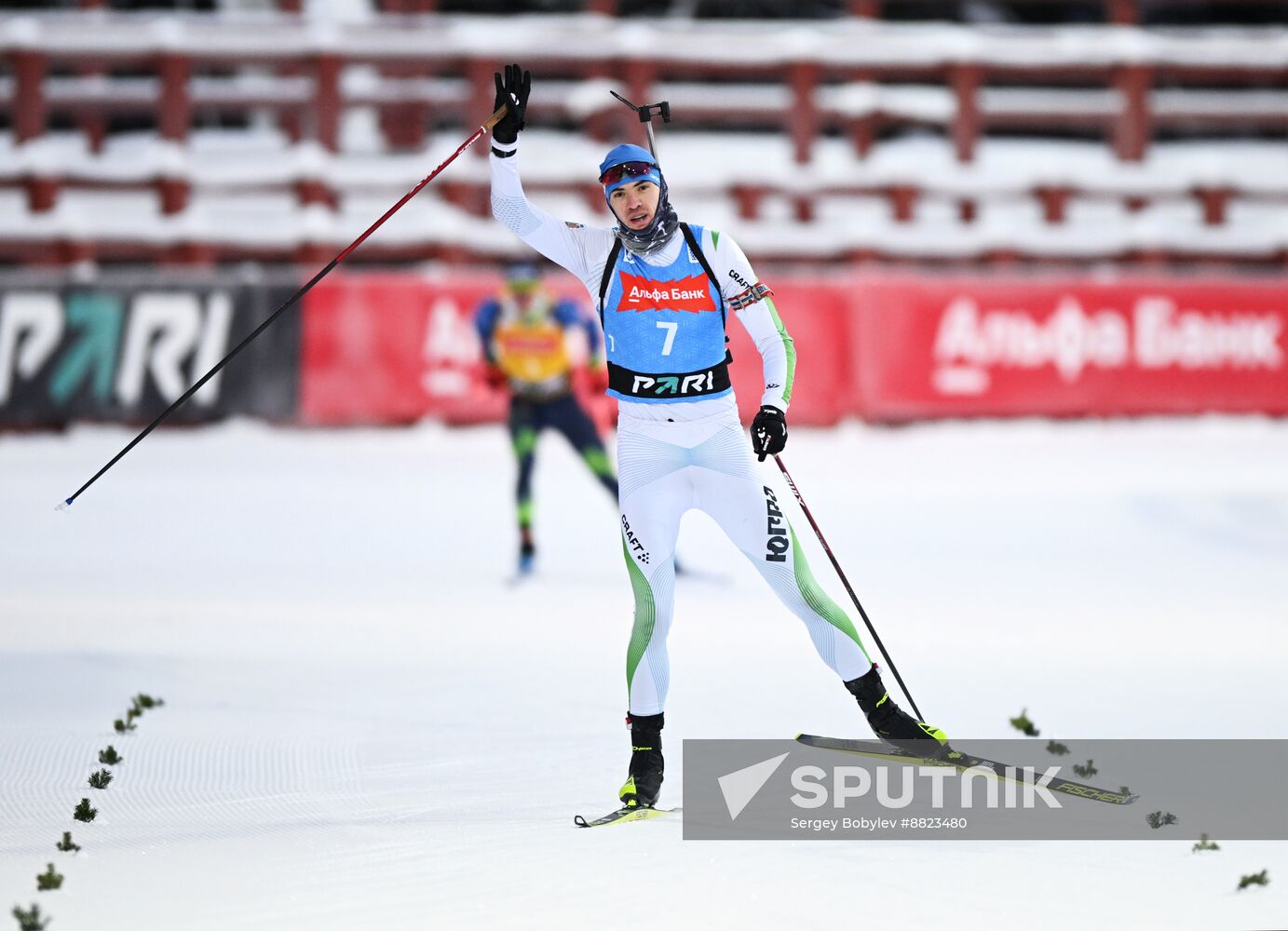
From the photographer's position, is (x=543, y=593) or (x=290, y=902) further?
(x=543, y=593)

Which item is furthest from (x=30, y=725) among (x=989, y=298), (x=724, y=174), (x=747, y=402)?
(x=724, y=174)

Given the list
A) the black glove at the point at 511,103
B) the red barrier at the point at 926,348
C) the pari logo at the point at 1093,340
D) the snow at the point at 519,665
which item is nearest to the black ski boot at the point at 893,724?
the snow at the point at 519,665

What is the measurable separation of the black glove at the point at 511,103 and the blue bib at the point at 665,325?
0.51m

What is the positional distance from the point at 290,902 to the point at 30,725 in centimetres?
244

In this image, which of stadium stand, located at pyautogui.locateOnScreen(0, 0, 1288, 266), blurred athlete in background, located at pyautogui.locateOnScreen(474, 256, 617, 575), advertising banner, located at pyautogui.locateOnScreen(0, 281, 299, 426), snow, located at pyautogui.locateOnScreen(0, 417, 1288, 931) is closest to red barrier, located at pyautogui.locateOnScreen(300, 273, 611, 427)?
snow, located at pyautogui.locateOnScreen(0, 417, 1288, 931)

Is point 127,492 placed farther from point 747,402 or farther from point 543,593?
point 747,402

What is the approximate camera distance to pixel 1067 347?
16531 mm

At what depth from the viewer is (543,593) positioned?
9.48m

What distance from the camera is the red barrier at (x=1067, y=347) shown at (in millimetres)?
16188

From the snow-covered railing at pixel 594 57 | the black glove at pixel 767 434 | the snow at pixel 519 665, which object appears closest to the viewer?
the snow at pixel 519 665

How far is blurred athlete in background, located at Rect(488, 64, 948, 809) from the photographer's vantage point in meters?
5.14

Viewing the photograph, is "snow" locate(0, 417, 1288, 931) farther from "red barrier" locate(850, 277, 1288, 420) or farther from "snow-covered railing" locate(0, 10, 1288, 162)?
"snow-covered railing" locate(0, 10, 1288, 162)

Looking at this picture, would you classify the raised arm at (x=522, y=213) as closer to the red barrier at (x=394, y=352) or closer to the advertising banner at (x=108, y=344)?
the red barrier at (x=394, y=352)

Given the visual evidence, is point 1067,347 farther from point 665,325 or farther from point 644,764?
point 644,764
